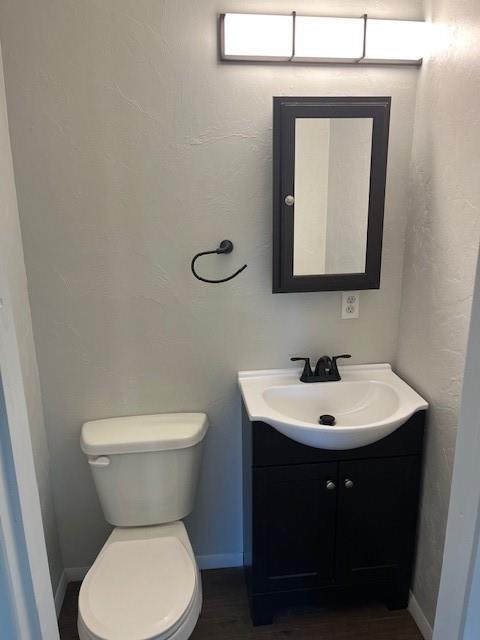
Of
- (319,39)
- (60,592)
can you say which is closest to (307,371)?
(319,39)

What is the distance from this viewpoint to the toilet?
4.95ft

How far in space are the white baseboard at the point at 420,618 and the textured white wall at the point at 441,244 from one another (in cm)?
4

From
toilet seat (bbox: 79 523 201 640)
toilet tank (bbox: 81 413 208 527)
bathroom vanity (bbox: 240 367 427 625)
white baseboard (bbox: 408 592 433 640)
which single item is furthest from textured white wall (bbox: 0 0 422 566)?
white baseboard (bbox: 408 592 433 640)

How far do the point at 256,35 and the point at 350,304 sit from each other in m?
0.99

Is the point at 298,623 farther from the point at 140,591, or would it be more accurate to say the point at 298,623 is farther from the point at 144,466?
the point at 144,466

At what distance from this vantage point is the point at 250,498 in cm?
177

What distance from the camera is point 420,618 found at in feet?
6.06

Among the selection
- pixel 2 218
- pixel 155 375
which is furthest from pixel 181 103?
pixel 155 375

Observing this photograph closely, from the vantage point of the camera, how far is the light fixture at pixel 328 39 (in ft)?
5.32

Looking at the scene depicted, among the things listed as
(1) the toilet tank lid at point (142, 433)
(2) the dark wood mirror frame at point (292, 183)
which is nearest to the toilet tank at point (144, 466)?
(1) the toilet tank lid at point (142, 433)

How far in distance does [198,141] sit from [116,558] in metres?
1.44

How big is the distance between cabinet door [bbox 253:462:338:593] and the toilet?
0.28 meters

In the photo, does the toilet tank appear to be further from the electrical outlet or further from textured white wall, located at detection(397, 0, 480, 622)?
textured white wall, located at detection(397, 0, 480, 622)

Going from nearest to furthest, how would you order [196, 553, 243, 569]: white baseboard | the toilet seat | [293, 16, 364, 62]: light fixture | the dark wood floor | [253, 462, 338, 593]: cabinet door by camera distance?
the toilet seat → [293, 16, 364, 62]: light fixture → [253, 462, 338, 593]: cabinet door → the dark wood floor → [196, 553, 243, 569]: white baseboard
